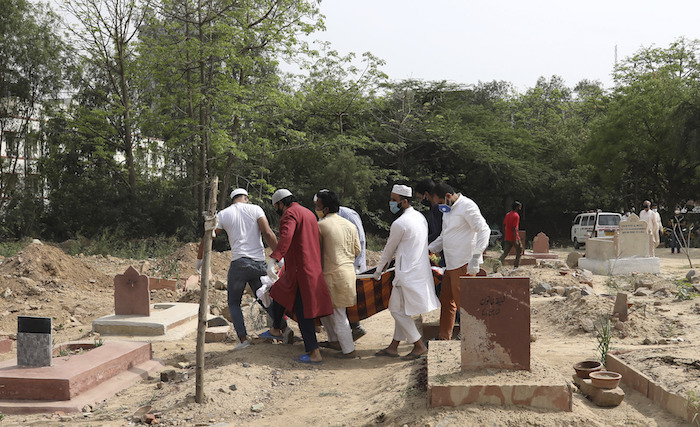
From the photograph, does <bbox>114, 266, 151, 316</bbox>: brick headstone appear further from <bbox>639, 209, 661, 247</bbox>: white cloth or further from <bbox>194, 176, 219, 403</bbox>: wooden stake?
<bbox>639, 209, 661, 247</bbox>: white cloth

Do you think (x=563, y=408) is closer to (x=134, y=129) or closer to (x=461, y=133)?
(x=134, y=129)

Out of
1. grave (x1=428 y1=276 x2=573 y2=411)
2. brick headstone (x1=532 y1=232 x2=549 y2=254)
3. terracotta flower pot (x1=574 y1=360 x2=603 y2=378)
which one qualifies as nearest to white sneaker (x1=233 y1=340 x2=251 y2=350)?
grave (x1=428 y1=276 x2=573 y2=411)

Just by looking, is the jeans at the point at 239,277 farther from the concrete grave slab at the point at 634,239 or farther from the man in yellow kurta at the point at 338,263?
the concrete grave slab at the point at 634,239

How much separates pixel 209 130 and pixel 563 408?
17.6 meters

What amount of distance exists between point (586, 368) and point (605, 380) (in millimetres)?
536

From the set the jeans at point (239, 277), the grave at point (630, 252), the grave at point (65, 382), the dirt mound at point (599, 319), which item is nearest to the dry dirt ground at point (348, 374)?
the dirt mound at point (599, 319)

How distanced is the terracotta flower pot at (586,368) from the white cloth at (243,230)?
3.30 meters

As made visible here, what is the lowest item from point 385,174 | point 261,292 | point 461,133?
point 261,292

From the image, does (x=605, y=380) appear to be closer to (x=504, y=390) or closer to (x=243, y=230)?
(x=504, y=390)

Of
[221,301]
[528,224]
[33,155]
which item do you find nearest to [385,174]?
[528,224]

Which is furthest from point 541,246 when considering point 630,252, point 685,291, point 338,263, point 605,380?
point 605,380

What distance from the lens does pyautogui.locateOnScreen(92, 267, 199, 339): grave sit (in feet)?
25.9

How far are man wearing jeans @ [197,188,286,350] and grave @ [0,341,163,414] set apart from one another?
1.14 meters

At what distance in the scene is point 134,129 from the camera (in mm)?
22703
